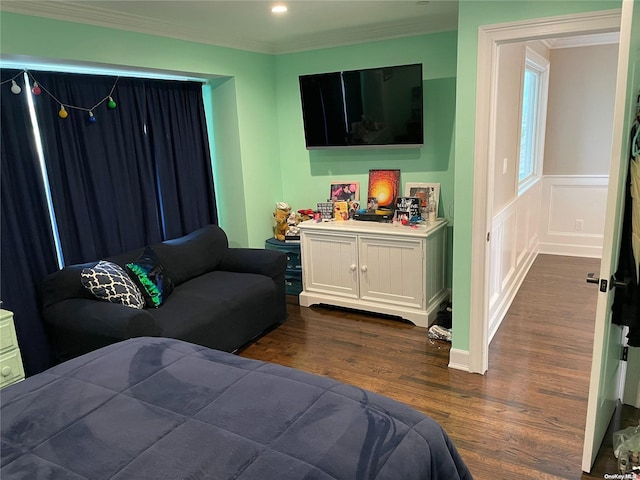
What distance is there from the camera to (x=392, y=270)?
13.1 feet

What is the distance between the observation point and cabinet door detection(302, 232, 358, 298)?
4.17 m

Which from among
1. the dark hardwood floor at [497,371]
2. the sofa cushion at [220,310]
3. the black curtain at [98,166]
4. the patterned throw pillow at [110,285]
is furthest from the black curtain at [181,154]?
the dark hardwood floor at [497,371]

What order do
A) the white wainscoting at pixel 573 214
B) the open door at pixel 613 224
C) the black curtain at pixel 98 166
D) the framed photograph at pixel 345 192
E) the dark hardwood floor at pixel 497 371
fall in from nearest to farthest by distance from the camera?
the open door at pixel 613 224 → the dark hardwood floor at pixel 497 371 → the black curtain at pixel 98 166 → the framed photograph at pixel 345 192 → the white wainscoting at pixel 573 214

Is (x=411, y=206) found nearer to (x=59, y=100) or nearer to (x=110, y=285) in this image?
(x=110, y=285)

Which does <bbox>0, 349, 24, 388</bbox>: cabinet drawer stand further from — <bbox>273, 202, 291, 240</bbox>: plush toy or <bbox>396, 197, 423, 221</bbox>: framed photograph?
<bbox>396, 197, 423, 221</bbox>: framed photograph

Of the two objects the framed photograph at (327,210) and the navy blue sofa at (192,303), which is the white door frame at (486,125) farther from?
the framed photograph at (327,210)

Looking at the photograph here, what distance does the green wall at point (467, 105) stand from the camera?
253 cm

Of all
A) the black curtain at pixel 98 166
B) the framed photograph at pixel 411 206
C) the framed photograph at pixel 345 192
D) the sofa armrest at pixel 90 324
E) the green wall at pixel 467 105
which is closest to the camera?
the green wall at pixel 467 105

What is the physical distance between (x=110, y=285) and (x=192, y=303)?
1.84 ft

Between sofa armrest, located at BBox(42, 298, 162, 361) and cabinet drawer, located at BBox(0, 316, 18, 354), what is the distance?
30 centimetres

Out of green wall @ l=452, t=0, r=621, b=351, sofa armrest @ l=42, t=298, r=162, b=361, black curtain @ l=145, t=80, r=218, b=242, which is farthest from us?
black curtain @ l=145, t=80, r=218, b=242

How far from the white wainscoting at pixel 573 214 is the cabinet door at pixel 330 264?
3.00m

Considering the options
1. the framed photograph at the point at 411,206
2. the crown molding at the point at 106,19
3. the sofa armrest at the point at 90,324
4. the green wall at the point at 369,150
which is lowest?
the sofa armrest at the point at 90,324

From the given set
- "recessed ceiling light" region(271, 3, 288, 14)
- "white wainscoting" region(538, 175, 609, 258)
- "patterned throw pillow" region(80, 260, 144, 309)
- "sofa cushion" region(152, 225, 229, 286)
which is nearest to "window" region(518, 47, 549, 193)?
"white wainscoting" region(538, 175, 609, 258)
